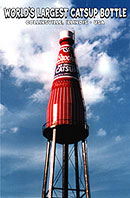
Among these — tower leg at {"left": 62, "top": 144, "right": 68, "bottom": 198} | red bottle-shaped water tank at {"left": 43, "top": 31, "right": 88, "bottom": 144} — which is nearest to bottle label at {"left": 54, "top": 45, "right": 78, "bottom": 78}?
red bottle-shaped water tank at {"left": 43, "top": 31, "right": 88, "bottom": 144}

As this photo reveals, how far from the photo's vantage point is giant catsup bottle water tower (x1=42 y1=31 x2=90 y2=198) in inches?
1025

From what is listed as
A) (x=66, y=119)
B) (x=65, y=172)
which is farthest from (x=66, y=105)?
(x=65, y=172)

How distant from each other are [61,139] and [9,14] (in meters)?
14.7

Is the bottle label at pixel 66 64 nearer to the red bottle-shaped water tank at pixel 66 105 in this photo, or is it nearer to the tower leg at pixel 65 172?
the red bottle-shaped water tank at pixel 66 105

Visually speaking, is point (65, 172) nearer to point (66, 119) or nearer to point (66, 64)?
point (66, 119)

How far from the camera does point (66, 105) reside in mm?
26672

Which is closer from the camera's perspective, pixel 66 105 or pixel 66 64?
pixel 66 105

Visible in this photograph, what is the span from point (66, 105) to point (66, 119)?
1.57 meters

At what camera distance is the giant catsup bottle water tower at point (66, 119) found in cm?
2605

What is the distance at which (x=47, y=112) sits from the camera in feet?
92.6

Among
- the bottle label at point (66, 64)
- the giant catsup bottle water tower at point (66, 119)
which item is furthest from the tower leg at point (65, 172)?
the bottle label at point (66, 64)

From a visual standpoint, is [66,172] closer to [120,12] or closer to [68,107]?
[68,107]

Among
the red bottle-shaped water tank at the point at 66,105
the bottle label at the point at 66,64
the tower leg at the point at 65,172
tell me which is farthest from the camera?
the bottle label at the point at 66,64

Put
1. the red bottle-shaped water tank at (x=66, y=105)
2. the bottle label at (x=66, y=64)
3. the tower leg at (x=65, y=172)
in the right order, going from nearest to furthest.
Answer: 1. the tower leg at (x=65, y=172)
2. the red bottle-shaped water tank at (x=66, y=105)
3. the bottle label at (x=66, y=64)
